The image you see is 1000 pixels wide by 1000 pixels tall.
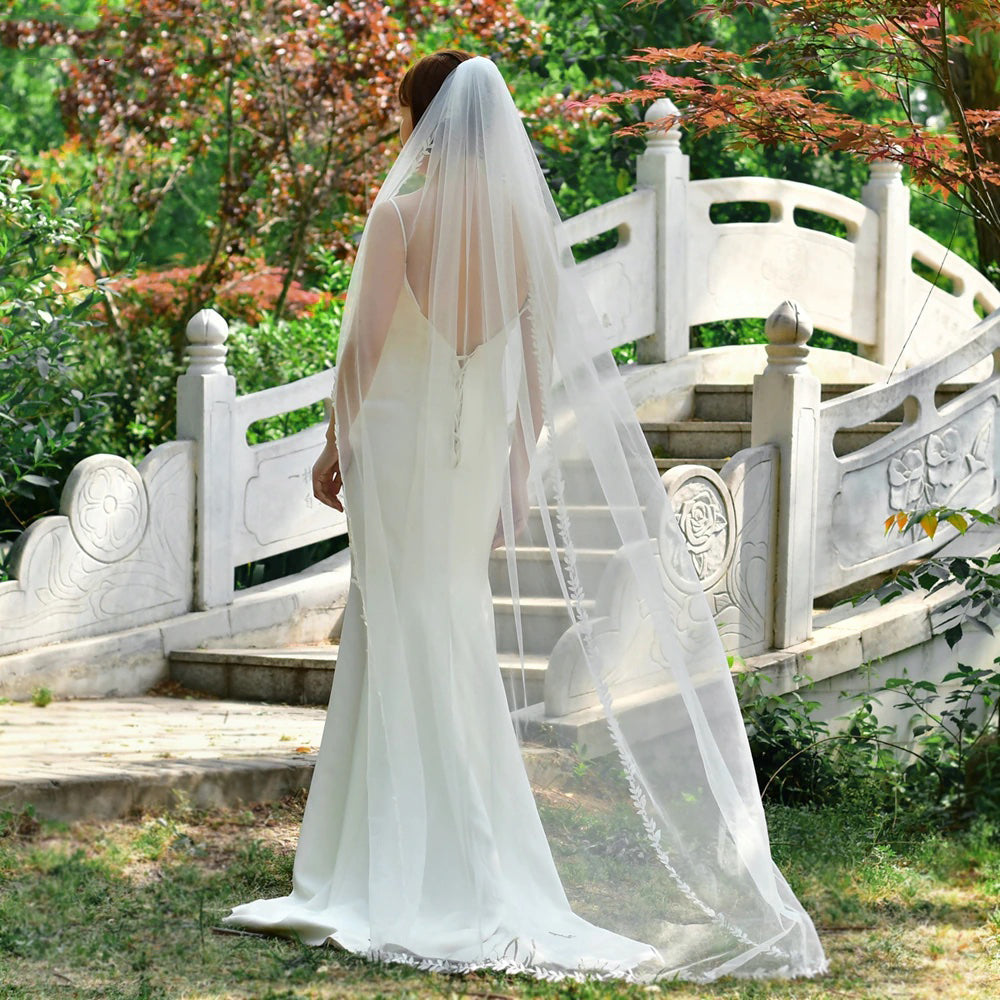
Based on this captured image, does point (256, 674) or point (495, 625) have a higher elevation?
point (495, 625)

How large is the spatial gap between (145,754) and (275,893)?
121 centimetres

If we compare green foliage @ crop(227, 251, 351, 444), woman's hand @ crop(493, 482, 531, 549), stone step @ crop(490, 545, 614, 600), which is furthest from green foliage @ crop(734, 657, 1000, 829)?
green foliage @ crop(227, 251, 351, 444)

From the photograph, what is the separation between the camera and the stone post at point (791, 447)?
19.2 ft

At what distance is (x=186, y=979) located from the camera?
3.33 meters

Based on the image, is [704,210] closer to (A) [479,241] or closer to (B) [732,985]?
(A) [479,241]

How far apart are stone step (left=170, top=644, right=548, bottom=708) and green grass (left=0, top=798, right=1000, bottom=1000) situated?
146cm

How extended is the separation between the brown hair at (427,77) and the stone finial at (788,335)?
2464 mm

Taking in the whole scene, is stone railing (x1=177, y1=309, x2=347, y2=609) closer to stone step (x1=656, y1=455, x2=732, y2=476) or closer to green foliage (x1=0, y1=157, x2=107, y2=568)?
green foliage (x1=0, y1=157, x2=107, y2=568)

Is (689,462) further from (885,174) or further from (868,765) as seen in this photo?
(885,174)

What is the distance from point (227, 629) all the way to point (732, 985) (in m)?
3.91

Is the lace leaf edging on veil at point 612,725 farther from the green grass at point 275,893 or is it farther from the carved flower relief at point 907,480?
the carved flower relief at point 907,480

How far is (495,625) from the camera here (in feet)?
12.4

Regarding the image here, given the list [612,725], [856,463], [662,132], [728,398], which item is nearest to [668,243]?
[662,132]

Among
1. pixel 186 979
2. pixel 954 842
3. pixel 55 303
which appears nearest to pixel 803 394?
pixel 954 842
